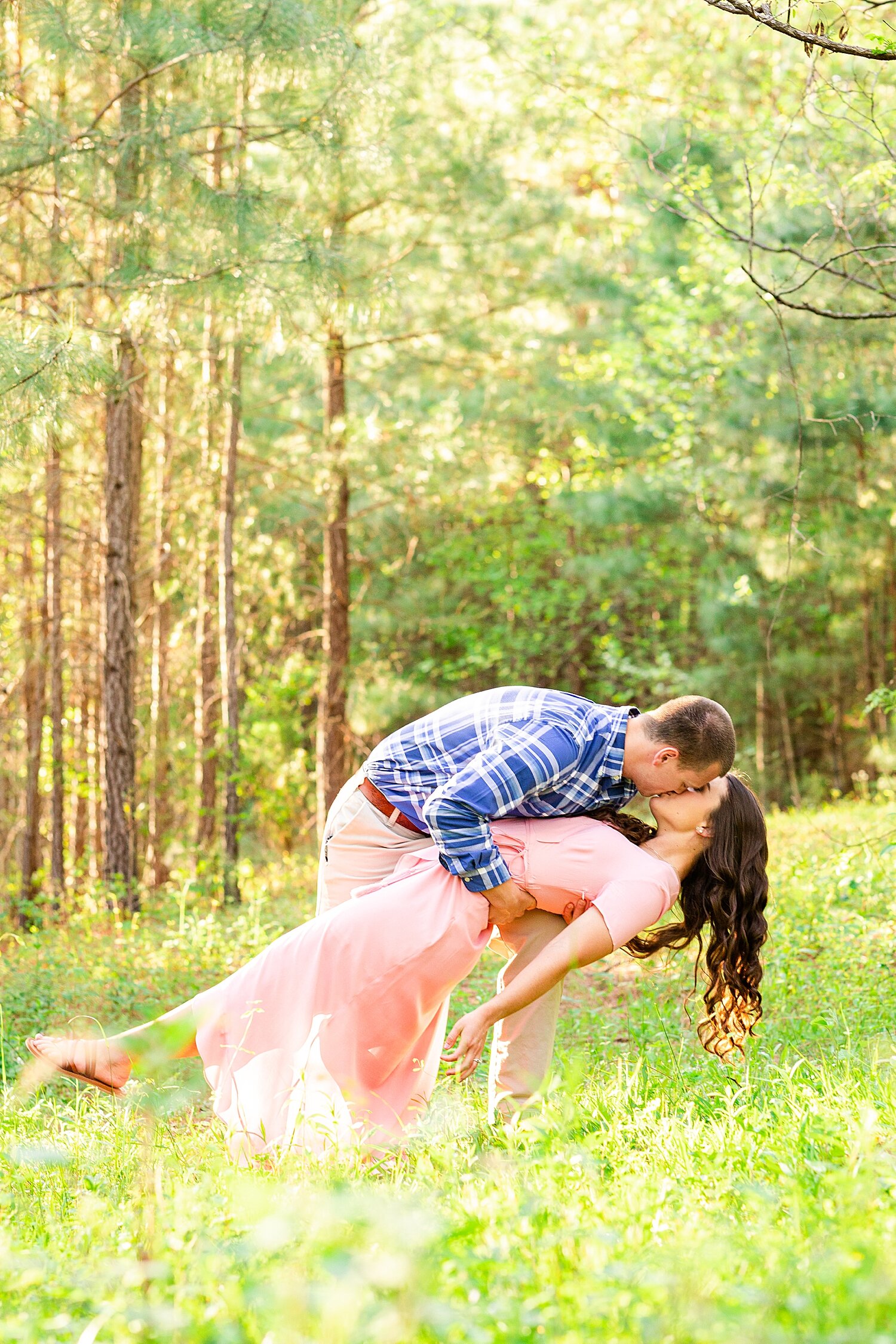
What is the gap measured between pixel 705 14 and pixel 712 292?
2860 mm

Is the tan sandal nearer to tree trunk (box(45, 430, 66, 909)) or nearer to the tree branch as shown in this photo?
the tree branch

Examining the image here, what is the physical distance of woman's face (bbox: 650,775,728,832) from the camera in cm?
334

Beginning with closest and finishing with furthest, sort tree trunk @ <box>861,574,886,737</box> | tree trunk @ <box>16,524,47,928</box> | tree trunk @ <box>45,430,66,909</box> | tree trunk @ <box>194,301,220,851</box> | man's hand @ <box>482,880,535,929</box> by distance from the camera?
1. man's hand @ <box>482,880,535,929</box>
2. tree trunk @ <box>45,430,66,909</box>
3. tree trunk @ <box>194,301,220,851</box>
4. tree trunk @ <box>16,524,47,928</box>
5. tree trunk @ <box>861,574,886,737</box>

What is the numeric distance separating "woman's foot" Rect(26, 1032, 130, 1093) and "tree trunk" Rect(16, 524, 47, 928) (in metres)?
8.26

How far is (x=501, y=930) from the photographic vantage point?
3336 mm

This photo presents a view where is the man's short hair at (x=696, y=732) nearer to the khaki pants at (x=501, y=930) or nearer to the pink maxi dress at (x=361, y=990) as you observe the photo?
the pink maxi dress at (x=361, y=990)

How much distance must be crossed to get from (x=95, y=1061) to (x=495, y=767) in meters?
1.28

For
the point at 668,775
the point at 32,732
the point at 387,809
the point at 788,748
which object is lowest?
the point at 788,748

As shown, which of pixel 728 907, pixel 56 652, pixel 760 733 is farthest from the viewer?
pixel 760 733

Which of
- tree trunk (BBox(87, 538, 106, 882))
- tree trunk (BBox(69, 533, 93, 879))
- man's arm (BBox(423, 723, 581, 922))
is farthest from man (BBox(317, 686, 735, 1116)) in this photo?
tree trunk (BBox(87, 538, 106, 882))

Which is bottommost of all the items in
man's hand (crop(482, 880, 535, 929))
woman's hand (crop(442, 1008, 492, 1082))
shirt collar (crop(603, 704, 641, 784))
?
woman's hand (crop(442, 1008, 492, 1082))

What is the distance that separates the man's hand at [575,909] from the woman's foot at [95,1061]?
47.7 inches

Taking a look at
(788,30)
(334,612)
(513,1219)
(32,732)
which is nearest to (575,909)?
(513,1219)

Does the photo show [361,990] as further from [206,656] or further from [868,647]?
[868,647]
